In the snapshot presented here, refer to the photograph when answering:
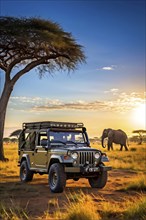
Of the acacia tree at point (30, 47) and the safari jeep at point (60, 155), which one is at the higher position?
the acacia tree at point (30, 47)

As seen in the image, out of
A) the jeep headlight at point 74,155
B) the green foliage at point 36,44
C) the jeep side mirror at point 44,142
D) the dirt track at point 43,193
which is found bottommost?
the dirt track at point 43,193

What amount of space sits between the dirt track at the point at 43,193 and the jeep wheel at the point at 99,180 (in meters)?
0.20

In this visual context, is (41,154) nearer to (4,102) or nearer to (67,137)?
(67,137)

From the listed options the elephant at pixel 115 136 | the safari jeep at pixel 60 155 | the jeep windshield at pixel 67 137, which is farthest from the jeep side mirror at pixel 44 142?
the elephant at pixel 115 136

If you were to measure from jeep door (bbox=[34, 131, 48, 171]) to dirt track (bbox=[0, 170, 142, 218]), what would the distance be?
77cm

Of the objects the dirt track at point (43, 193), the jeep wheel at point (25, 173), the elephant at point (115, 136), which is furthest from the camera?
the elephant at point (115, 136)

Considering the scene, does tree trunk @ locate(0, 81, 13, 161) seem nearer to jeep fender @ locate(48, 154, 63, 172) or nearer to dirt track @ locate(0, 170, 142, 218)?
dirt track @ locate(0, 170, 142, 218)

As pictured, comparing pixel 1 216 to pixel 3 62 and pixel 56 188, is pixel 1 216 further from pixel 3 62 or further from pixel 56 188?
Answer: pixel 3 62

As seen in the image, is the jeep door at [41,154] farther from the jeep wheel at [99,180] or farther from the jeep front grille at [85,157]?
the jeep wheel at [99,180]

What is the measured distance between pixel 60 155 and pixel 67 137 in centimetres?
152

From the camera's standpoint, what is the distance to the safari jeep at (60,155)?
13.0 meters

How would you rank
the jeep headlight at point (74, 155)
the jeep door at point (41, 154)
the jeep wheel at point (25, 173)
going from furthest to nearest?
the jeep wheel at point (25, 173) → the jeep door at point (41, 154) → the jeep headlight at point (74, 155)

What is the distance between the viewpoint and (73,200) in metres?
11.1

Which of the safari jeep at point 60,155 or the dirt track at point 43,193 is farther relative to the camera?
the safari jeep at point 60,155
